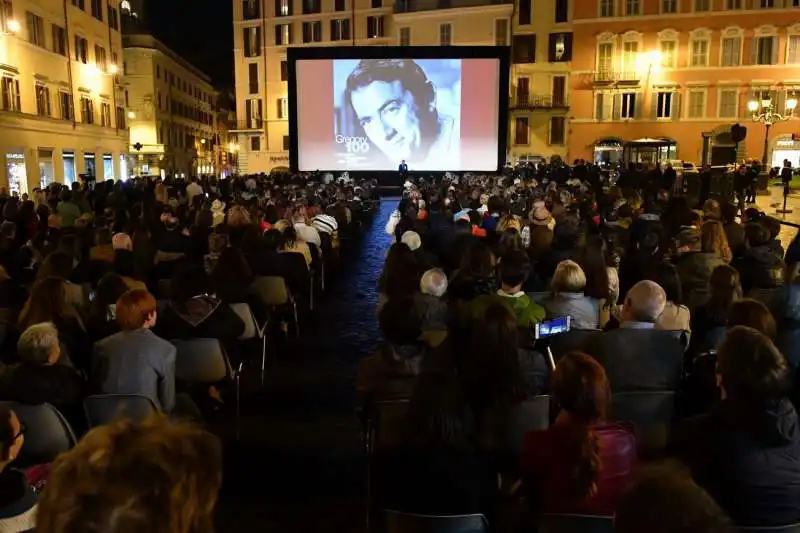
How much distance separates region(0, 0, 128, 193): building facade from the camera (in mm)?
24344

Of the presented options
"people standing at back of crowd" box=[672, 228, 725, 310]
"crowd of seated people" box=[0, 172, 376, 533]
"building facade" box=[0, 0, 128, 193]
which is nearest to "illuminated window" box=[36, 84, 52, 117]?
"building facade" box=[0, 0, 128, 193]

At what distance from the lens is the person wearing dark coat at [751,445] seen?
102 inches

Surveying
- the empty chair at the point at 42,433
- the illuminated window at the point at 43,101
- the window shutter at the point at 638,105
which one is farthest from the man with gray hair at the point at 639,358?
the window shutter at the point at 638,105

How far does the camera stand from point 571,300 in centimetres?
516

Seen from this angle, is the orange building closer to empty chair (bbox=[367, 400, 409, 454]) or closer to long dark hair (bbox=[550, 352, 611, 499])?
empty chair (bbox=[367, 400, 409, 454])

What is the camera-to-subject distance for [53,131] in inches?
1091

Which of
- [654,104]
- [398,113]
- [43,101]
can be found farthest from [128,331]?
[654,104]

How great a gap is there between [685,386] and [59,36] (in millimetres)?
30438

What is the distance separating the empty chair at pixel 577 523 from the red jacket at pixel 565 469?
255mm

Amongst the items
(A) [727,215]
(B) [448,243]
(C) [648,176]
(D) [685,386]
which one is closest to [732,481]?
(D) [685,386]

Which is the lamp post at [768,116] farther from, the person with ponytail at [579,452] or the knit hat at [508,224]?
the person with ponytail at [579,452]

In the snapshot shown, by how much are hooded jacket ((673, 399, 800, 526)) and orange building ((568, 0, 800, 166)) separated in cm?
3811

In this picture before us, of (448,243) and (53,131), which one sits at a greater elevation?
(53,131)

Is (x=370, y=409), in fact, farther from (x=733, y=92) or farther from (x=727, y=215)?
(x=733, y=92)
